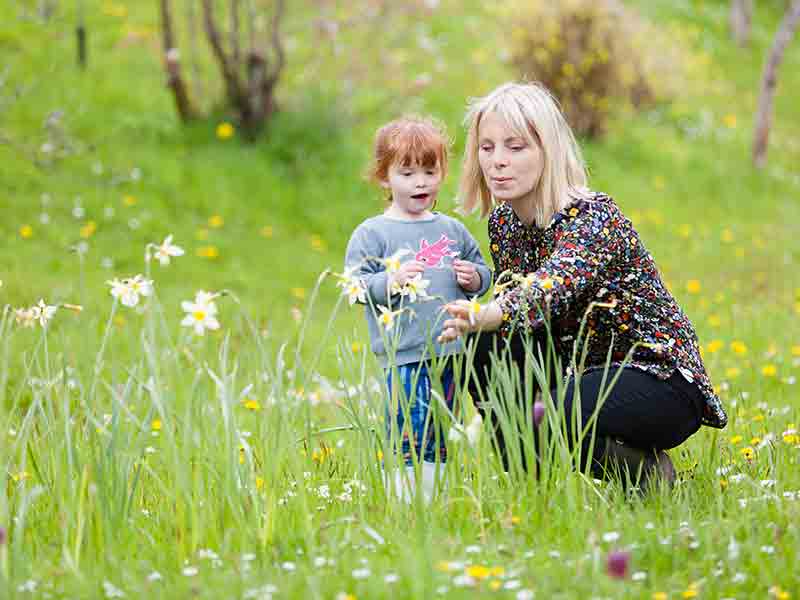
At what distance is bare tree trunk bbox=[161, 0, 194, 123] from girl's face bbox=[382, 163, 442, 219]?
5224mm

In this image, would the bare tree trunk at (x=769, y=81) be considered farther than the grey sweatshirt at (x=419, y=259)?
Yes

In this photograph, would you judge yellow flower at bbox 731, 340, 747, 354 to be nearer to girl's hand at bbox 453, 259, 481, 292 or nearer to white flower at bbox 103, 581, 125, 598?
girl's hand at bbox 453, 259, 481, 292

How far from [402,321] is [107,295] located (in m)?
3.58

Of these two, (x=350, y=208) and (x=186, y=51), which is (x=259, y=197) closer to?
(x=350, y=208)

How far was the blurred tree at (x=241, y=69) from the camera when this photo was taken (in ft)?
26.7

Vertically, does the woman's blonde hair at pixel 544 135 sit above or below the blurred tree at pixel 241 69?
below

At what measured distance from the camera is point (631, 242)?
9.98 ft

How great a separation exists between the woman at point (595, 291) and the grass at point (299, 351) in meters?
0.20

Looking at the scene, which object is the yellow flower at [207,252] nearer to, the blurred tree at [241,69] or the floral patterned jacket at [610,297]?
the blurred tree at [241,69]

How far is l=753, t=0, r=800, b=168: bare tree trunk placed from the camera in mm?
11062

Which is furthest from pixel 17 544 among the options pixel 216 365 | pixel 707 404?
pixel 216 365

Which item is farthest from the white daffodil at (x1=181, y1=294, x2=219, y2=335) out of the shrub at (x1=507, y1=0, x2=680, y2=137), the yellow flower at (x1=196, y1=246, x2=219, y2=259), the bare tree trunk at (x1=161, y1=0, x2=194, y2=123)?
the shrub at (x1=507, y1=0, x2=680, y2=137)

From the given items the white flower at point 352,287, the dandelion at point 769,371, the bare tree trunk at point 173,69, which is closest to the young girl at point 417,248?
the white flower at point 352,287

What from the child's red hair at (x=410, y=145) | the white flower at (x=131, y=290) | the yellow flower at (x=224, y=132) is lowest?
the white flower at (x=131, y=290)
